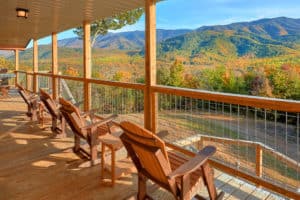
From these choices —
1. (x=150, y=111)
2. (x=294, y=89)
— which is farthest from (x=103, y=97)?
(x=294, y=89)

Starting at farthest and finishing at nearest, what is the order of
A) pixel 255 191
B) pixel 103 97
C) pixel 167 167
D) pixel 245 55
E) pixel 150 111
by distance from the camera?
pixel 245 55
pixel 103 97
pixel 150 111
pixel 255 191
pixel 167 167

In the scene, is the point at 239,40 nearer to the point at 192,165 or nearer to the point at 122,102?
the point at 122,102

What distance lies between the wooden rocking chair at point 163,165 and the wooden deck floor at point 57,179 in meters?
0.63

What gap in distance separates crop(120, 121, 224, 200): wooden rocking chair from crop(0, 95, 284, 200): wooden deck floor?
0.63 metres

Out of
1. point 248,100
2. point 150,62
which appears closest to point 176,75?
point 150,62

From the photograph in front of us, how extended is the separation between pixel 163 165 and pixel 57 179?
5.68ft

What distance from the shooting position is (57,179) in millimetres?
3221

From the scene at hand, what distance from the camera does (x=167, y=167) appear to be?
206cm

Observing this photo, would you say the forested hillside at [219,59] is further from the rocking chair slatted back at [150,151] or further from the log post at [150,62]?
the rocking chair slatted back at [150,151]

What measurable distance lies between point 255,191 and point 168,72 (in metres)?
10.1

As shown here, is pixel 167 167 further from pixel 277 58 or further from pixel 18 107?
pixel 277 58

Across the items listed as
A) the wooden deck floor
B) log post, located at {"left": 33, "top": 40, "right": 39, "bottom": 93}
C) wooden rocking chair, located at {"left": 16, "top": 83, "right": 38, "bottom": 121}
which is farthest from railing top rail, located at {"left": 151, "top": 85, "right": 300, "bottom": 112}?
log post, located at {"left": 33, "top": 40, "right": 39, "bottom": 93}

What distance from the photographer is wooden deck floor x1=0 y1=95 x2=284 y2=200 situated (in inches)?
112

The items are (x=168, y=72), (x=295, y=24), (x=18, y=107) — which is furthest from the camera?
(x=295, y=24)
